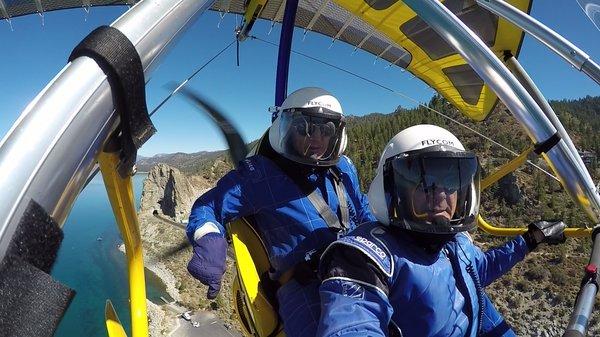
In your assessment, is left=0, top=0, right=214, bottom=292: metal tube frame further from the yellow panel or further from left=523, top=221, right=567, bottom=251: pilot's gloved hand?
the yellow panel

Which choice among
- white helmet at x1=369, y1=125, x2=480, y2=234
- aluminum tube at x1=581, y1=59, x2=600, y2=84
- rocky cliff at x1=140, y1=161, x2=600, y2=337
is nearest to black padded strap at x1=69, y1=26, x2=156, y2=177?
white helmet at x1=369, y1=125, x2=480, y2=234

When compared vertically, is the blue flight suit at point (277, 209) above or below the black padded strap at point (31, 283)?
above

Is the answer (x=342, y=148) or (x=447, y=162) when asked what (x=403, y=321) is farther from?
(x=342, y=148)

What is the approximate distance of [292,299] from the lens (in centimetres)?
321

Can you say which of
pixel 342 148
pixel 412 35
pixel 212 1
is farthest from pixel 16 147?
pixel 412 35

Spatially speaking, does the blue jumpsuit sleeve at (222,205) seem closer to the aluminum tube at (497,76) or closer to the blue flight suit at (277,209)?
the blue flight suit at (277,209)

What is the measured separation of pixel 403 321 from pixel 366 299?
0.42 m

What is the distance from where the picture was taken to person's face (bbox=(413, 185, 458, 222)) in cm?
249

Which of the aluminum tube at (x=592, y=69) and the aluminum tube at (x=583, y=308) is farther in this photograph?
the aluminum tube at (x=592, y=69)

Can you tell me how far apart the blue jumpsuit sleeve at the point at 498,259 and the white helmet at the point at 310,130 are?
1542 millimetres

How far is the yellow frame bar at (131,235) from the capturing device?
1.16m

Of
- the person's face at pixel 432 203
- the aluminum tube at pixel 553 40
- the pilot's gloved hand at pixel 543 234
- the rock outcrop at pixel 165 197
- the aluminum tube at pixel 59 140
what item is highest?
the rock outcrop at pixel 165 197

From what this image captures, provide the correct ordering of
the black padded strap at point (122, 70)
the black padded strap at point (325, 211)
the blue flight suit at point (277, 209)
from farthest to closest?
the black padded strap at point (325, 211) → the blue flight suit at point (277, 209) → the black padded strap at point (122, 70)

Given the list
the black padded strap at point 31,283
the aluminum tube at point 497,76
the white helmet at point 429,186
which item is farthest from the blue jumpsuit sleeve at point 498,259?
the black padded strap at point 31,283
